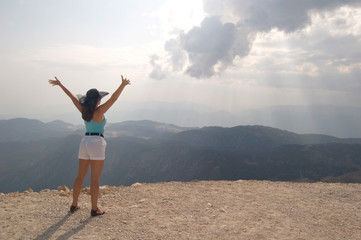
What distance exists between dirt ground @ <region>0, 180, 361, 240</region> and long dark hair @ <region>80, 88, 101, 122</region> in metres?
2.62

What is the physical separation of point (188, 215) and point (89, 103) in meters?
3.99

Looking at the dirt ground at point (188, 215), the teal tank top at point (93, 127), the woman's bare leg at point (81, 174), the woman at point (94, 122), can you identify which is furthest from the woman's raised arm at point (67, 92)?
the dirt ground at point (188, 215)

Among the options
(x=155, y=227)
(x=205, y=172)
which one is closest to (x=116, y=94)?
(x=155, y=227)

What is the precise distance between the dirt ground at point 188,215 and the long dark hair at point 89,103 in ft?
8.60

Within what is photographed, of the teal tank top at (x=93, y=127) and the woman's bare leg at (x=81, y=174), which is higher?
the teal tank top at (x=93, y=127)

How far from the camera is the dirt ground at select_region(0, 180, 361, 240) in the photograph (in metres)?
6.73

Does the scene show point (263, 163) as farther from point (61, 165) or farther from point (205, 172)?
point (61, 165)

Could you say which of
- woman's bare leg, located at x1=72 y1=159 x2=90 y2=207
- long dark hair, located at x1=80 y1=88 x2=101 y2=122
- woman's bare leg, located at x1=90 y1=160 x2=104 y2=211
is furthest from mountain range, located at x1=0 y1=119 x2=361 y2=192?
Answer: long dark hair, located at x1=80 y1=88 x2=101 y2=122

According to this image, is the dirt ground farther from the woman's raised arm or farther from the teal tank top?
the woman's raised arm

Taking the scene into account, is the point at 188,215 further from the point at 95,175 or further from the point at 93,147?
the point at 93,147

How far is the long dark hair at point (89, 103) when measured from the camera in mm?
6809

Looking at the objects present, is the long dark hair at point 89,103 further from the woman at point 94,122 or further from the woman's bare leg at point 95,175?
the woman's bare leg at point 95,175

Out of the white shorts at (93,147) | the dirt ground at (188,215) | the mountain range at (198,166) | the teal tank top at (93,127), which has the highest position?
the teal tank top at (93,127)

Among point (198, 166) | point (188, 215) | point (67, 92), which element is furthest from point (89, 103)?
point (198, 166)
